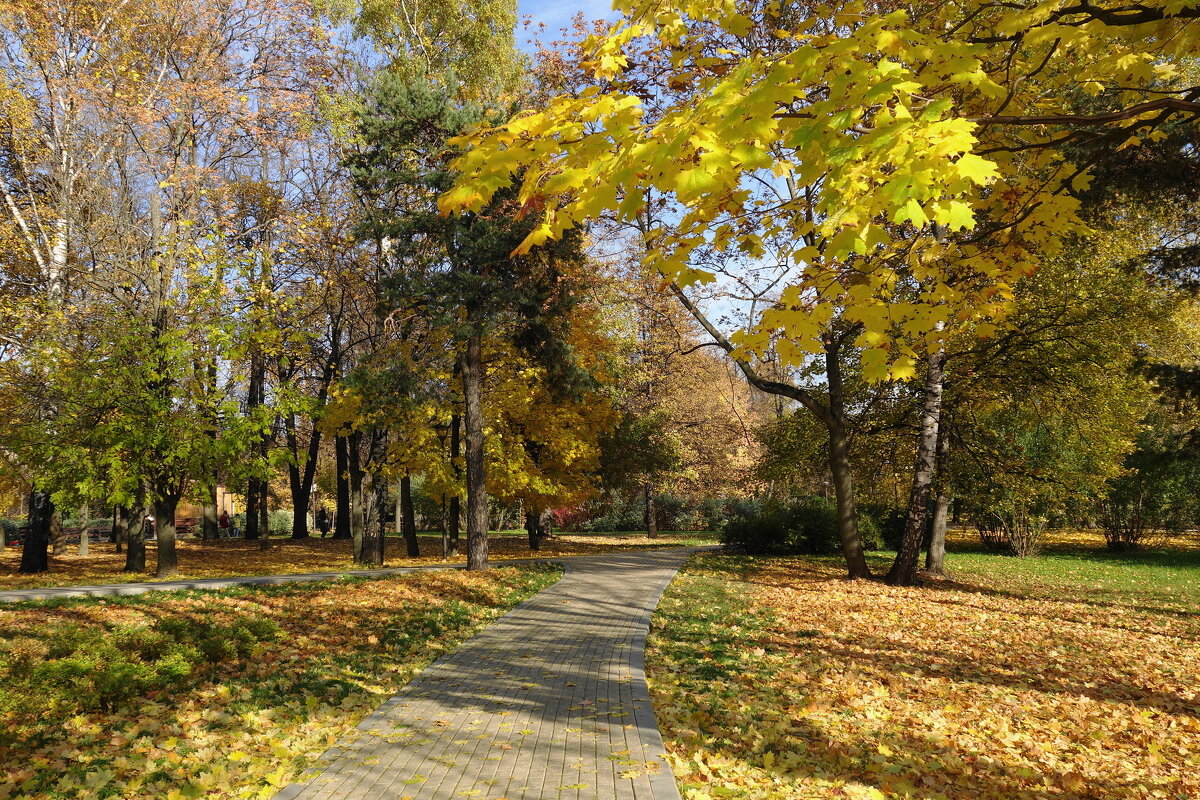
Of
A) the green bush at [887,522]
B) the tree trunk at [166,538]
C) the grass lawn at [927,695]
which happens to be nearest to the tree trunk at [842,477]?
the grass lawn at [927,695]

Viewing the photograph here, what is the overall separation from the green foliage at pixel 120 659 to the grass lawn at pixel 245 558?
854cm

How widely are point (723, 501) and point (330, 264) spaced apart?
2716 centimetres

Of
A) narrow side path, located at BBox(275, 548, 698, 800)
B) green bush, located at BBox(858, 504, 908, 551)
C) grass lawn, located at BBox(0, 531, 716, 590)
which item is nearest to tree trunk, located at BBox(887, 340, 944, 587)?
narrow side path, located at BBox(275, 548, 698, 800)

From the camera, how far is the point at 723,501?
40.3 m

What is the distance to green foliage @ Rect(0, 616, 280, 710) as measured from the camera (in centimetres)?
532

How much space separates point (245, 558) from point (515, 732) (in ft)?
62.9

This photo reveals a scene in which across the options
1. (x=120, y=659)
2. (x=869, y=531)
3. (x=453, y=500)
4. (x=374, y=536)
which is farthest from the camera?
(x=869, y=531)

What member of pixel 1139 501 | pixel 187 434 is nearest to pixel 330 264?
pixel 187 434

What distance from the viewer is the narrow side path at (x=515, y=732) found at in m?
4.02

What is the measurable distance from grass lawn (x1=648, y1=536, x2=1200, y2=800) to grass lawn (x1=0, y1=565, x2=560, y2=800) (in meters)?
2.60

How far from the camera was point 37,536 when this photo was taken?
669 inches

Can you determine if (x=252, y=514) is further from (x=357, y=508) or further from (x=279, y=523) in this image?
(x=357, y=508)

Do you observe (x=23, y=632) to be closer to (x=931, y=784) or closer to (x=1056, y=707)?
(x=931, y=784)

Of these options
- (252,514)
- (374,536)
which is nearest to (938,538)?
(374,536)
